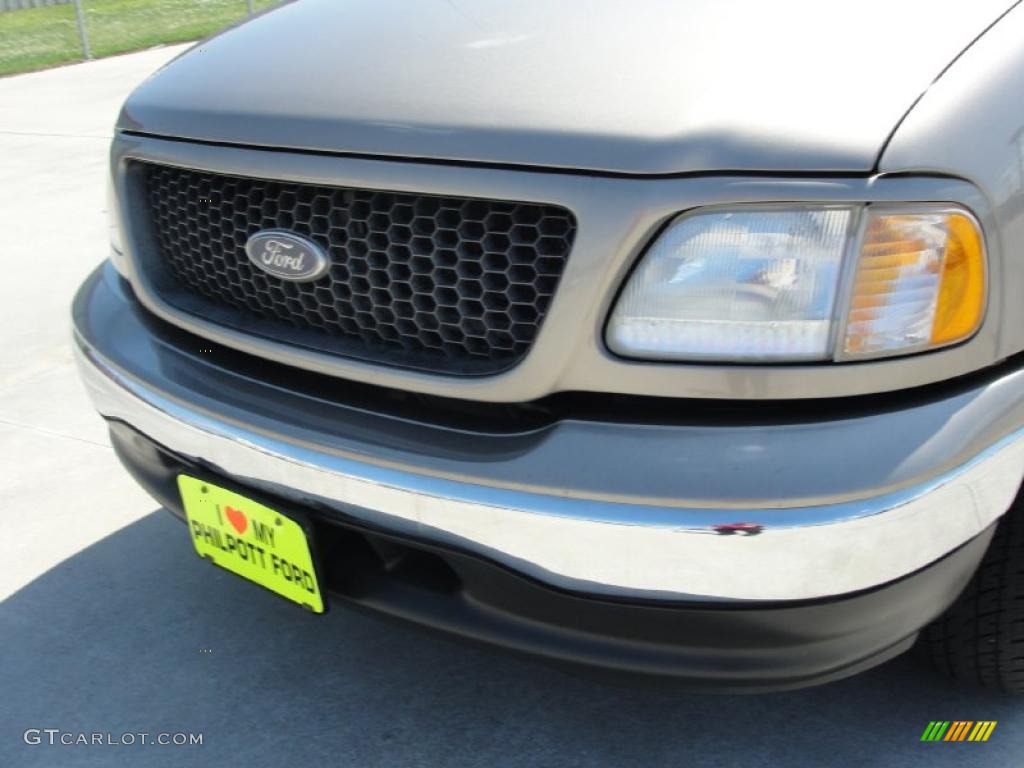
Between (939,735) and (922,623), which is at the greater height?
(922,623)

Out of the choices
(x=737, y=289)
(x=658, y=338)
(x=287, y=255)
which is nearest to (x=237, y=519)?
(x=287, y=255)

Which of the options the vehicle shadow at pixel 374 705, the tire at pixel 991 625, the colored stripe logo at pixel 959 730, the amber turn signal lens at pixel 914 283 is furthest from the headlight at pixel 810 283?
the colored stripe logo at pixel 959 730

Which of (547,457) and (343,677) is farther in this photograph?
(343,677)

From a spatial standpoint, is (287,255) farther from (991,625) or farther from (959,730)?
(959,730)

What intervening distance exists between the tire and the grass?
1090 cm

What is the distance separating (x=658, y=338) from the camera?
1.64 m

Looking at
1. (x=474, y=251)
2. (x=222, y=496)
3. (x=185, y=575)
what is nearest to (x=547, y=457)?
(x=474, y=251)

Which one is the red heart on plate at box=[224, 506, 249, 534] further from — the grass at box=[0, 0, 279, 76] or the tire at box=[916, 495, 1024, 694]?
the grass at box=[0, 0, 279, 76]

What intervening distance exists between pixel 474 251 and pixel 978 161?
72cm

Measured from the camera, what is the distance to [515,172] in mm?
1661

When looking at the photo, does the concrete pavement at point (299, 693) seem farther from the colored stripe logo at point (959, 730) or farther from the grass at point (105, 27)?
the grass at point (105, 27)

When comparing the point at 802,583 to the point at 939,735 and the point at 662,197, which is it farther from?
the point at 939,735

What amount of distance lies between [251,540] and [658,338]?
836mm

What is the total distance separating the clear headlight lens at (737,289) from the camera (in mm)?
1578
